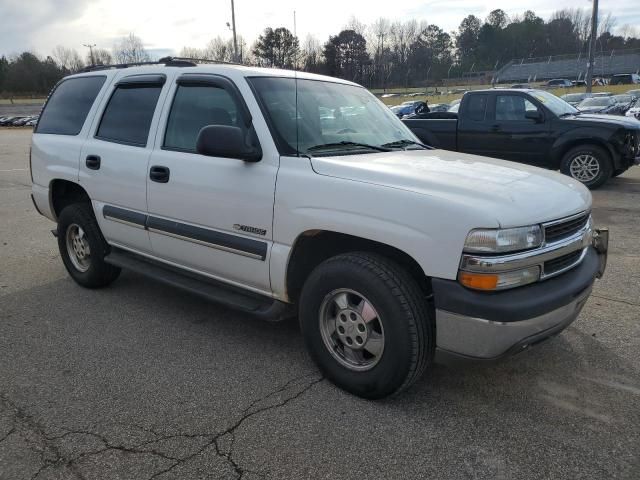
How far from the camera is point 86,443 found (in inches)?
104

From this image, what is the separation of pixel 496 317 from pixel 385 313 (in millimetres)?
561

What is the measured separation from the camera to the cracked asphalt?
249 cm

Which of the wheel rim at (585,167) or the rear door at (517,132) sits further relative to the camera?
the rear door at (517,132)

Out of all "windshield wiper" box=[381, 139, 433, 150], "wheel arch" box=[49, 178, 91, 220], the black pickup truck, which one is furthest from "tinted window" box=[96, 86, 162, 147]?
the black pickup truck

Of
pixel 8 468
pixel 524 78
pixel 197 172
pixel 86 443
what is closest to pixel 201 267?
pixel 197 172

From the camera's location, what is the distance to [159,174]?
12.5 ft

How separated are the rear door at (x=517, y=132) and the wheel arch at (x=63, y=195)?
7.79 metres

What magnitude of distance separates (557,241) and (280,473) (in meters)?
1.82

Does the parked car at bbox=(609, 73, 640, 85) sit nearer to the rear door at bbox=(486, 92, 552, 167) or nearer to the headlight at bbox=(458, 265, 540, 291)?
the rear door at bbox=(486, 92, 552, 167)

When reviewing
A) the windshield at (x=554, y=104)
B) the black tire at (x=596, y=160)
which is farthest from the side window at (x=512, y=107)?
the black tire at (x=596, y=160)

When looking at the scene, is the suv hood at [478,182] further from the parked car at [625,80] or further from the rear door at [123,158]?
the parked car at [625,80]

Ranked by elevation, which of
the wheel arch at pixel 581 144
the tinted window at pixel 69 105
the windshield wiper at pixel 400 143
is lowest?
the wheel arch at pixel 581 144

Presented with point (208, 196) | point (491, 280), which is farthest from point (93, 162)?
point (491, 280)

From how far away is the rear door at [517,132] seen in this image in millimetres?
9773
